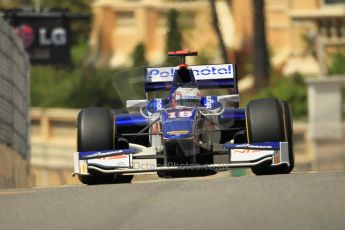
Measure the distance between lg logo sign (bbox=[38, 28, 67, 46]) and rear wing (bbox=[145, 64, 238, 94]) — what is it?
2717cm

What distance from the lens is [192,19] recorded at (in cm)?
6153

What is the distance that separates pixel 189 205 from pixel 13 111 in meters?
13.5

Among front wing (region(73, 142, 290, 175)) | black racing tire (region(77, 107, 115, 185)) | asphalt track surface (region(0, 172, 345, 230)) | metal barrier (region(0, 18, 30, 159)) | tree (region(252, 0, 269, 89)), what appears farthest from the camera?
tree (region(252, 0, 269, 89))

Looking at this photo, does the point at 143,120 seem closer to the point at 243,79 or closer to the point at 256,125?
the point at 256,125

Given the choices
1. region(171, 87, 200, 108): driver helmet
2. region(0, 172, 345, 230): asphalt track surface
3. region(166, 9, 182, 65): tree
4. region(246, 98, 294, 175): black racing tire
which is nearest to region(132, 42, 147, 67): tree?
region(166, 9, 182, 65): tree

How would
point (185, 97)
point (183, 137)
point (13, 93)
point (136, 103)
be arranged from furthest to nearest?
point (13, 93), point (136, 103), point (185, 97), point (183, 137)

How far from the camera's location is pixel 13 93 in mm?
25812

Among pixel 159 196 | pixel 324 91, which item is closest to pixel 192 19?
pixel 324 91

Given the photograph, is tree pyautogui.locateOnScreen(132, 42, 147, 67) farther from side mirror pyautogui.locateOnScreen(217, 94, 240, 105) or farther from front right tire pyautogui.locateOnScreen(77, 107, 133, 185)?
front right tire pyautogui.locateOnScreen(77, 107, 133, 185)

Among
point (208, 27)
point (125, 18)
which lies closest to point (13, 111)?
point (208, 27)

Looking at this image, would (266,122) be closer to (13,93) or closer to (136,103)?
(136,103)

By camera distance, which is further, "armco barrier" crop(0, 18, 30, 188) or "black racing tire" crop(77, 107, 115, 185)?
"armco barrier" crop(0, 18, 30, 188)

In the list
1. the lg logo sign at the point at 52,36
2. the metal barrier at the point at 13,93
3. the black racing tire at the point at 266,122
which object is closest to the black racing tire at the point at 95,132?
the black racing tire at the point at 266,122

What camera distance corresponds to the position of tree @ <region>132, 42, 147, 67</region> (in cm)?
5883
